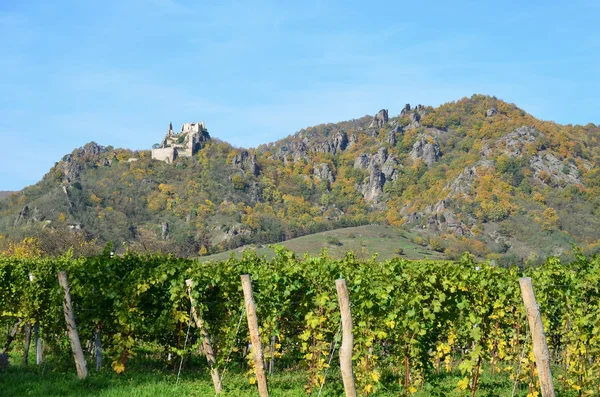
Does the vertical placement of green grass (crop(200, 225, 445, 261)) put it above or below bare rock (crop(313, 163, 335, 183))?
below

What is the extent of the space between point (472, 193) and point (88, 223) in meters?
95.1

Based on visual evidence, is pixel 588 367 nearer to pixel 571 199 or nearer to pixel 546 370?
pixel 546 370

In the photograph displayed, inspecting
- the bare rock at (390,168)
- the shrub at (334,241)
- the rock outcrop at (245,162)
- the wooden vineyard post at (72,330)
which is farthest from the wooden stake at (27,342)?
the bare rock at (390,168)

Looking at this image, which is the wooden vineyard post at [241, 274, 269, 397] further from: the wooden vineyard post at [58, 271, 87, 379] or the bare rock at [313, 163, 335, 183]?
the bare rock at [313, 163, 335, 183]

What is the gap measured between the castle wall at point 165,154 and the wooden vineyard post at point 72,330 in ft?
575

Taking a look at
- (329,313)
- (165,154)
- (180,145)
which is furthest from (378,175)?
(329,313)

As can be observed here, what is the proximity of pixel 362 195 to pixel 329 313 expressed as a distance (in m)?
181

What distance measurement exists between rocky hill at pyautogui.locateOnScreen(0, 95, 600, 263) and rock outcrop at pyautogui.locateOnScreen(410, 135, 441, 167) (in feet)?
1.37

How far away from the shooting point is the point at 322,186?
191375 mm

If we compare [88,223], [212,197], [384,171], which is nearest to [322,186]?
[384,171]

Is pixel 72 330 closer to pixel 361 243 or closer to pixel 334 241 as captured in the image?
pixel 361 243

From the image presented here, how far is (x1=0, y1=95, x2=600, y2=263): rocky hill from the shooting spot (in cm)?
12988

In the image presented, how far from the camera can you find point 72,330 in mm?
9594

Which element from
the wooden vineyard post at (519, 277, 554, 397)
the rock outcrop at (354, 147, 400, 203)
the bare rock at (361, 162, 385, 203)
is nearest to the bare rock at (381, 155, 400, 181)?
the rock outcrop at (354, 147, 400, 203)
